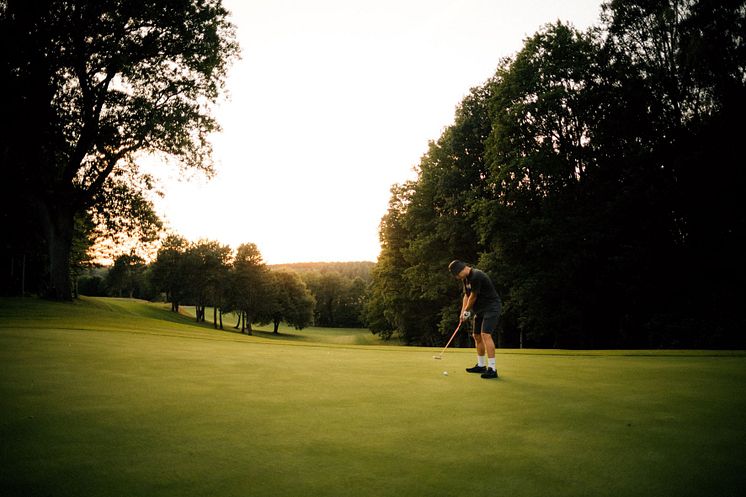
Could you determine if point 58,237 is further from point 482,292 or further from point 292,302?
point 292,302

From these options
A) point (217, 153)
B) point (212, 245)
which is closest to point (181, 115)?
point (217, 153)

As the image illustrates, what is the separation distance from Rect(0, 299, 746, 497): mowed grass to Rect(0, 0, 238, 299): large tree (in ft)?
66.5

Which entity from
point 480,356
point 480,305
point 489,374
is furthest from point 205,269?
point 489,374

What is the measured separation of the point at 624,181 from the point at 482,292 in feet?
72.8

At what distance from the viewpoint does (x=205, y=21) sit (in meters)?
24.7

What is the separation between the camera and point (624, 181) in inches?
1054

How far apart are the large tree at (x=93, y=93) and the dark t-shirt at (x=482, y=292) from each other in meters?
20.2

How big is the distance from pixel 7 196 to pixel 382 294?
1245 inches

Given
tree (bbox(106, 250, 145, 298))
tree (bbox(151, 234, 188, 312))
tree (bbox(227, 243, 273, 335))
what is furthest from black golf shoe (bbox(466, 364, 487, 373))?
tree (bbox(151, 234, 188, 312))

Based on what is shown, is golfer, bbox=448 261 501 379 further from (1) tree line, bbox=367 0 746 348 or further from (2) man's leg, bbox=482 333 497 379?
(1) tree line, bbox=367 0 746 348

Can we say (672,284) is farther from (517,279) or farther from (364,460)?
(364,460)

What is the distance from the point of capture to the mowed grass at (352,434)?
2928 mm

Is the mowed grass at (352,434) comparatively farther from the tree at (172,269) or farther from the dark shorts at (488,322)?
the tree at (172,269)

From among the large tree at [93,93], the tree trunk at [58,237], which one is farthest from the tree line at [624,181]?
the tree trunk at [58,237]
